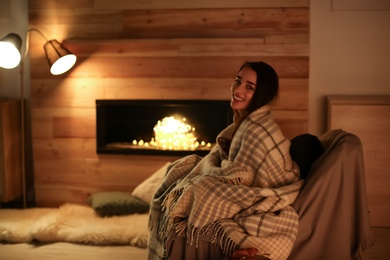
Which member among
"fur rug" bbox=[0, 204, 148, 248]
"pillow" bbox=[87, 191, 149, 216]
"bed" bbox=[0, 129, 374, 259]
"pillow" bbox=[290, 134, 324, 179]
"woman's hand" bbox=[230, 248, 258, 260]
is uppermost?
"pillow" bbox=[290, 134, 324, 179]

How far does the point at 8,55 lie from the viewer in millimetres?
3570

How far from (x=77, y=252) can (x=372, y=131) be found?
1.97m

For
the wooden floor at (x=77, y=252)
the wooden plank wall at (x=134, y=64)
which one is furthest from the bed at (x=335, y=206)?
the wooden plank wall at (x=134, y=64)

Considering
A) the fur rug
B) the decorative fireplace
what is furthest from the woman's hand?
the decorative fireplace

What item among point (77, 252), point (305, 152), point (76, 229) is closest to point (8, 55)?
point (76, 229)

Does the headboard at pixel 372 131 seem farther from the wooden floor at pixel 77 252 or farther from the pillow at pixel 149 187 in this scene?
the pillow at pixel 149 187

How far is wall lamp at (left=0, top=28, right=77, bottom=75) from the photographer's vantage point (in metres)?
3.57

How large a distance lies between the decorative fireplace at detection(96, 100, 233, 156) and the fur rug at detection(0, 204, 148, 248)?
55 centimetres

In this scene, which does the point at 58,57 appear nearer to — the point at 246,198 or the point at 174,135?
the point at 174,135

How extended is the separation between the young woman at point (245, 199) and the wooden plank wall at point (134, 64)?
1.44 meters

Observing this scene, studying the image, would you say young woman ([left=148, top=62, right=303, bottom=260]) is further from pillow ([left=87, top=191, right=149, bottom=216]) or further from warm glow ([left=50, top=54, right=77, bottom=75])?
warm glow ([left=50, top=54, right=77, bottom=75])

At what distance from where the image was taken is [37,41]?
4.00 metres

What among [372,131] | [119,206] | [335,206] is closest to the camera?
[335,206]

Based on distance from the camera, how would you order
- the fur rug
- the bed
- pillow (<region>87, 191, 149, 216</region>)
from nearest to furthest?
the bed → the fur rug → pillow (<region>87, 191, 149, 216</region>)
